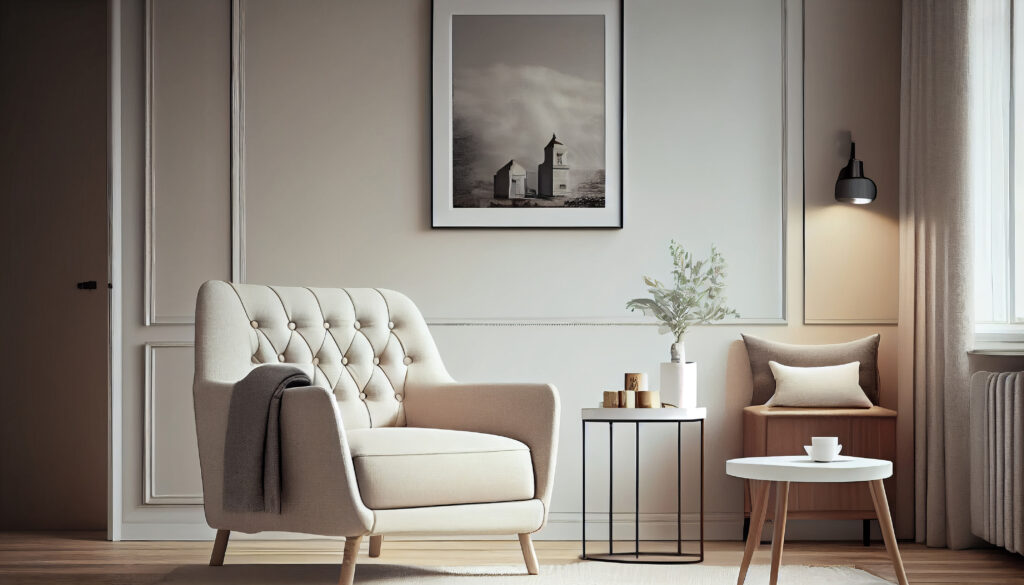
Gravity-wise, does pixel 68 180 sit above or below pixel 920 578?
above

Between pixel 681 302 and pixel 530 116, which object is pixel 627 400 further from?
pixel 530 116

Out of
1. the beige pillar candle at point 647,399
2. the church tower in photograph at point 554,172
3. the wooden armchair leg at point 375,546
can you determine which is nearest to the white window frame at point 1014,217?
the beige pillar candle at point 647,399

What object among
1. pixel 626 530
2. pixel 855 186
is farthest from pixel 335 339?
pixel 855 186

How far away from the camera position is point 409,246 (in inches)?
158

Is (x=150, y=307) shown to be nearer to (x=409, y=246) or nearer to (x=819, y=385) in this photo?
(x=409, y=246)

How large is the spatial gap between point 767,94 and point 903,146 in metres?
0.55

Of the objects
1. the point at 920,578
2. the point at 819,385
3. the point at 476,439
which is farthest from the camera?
the point at 819,385

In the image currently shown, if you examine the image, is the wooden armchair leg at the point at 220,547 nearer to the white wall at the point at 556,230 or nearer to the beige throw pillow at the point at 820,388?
the white wall at the point at 556,230

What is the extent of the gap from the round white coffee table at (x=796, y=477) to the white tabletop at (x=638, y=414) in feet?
2.17

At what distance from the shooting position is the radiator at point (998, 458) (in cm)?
325

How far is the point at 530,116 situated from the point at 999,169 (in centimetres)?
177

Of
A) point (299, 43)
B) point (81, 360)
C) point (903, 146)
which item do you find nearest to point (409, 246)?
point (299, 43)

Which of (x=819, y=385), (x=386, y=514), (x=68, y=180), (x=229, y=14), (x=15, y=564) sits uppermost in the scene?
(x=229, y=14)

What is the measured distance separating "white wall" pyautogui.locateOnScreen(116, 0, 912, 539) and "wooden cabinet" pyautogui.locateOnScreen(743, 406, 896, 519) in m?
0.30
